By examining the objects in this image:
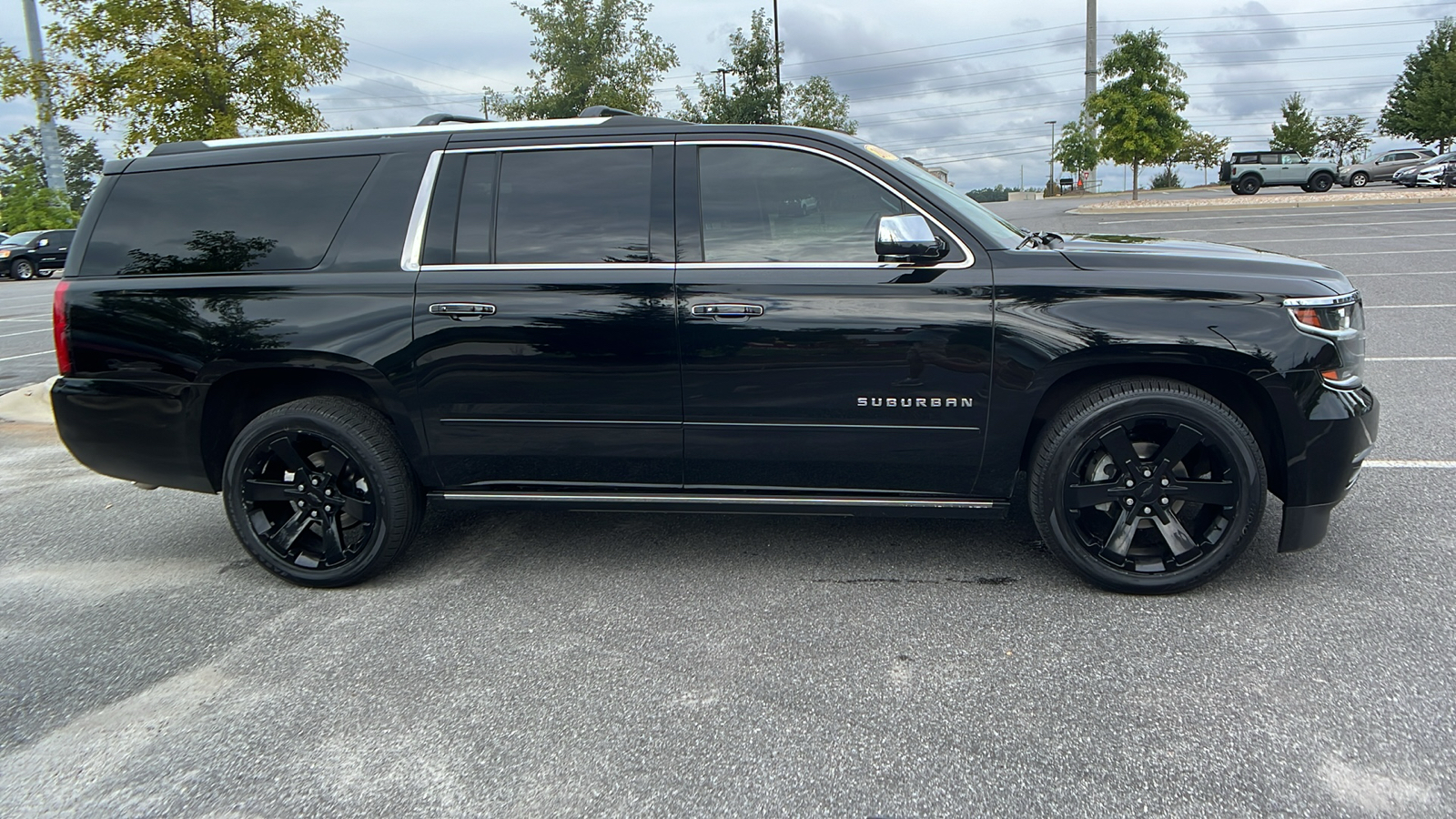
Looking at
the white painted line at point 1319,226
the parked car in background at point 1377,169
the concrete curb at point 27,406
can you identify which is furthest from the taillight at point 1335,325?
the parked car in background at point 1377,169

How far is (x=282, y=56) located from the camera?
31.6 ft

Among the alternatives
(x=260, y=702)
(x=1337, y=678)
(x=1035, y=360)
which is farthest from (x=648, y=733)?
(x=1337, y=678)

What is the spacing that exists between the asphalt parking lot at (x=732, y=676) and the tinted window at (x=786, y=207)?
1.34m

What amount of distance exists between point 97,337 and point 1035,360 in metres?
3.82

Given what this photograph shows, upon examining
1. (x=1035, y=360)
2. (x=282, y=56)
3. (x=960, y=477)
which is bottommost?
(x=960, y=477)

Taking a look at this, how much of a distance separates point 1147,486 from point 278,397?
360cm

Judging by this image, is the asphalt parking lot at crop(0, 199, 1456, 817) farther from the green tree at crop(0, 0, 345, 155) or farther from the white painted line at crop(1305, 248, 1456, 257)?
the white painted line at crop(1305, 248, 1456, 257)

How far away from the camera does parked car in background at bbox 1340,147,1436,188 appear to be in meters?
41.6

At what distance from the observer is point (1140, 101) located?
32.2 m

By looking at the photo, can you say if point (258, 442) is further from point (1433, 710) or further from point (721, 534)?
point (1433, 710)

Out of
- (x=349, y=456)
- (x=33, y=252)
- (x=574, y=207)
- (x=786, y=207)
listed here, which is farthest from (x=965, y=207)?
(x=33, y=252)

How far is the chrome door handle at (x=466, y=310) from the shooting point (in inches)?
153

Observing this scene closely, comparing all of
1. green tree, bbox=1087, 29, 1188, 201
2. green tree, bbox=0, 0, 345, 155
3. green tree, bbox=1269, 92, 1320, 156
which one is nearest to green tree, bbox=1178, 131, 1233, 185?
green tree, bbox=1269, 92, 1320, 156

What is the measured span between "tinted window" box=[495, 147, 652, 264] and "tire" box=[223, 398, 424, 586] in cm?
94
